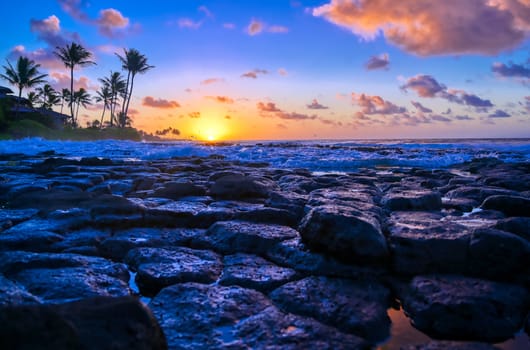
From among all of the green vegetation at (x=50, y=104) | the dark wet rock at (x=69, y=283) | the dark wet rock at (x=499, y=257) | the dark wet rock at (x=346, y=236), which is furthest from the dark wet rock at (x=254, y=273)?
the green vegetation at (x=50, y=104)

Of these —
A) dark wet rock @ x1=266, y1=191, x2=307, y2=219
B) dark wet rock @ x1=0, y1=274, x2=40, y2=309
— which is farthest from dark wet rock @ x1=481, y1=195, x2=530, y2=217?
dark wet rock @ x1=0, y1=274, x2=40, y2=309

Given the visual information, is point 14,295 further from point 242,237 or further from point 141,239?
point 242,237

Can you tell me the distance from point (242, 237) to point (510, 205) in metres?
3.46

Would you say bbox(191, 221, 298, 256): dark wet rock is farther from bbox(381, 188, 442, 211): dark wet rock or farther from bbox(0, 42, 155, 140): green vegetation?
bbox(0, 42, 155, 140): green vegetation

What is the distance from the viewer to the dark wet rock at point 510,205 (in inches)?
173

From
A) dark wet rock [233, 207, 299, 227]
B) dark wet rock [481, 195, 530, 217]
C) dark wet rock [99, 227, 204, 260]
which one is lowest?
dark wet rock [99, 227, 204, 260]

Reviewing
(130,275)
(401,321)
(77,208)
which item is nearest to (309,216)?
(401,321)

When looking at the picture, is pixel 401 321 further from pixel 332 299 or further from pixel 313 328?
pixel 313 328

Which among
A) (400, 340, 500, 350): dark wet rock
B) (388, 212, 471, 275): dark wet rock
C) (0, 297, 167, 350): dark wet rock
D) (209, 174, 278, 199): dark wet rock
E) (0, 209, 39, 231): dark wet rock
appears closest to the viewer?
(0, 297, 167, 350): dark wet rock

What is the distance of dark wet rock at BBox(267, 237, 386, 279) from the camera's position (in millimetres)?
2670

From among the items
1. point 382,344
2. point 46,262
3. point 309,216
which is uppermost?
point 309,216

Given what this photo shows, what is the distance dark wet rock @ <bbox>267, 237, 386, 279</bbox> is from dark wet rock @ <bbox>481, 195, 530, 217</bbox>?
9.09 ft

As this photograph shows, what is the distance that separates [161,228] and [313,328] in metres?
2.45

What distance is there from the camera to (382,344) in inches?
76.9
